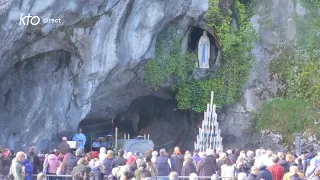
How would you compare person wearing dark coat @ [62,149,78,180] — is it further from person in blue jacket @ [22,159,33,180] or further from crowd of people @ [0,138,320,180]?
person in blue jacket @ [22,159,33,180]

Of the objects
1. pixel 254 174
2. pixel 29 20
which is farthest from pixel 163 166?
pixel 29 20

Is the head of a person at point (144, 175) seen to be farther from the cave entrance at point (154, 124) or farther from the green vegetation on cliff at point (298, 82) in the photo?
the cave entrance at point (154, 124)

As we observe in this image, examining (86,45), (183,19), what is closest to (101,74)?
(86,45)

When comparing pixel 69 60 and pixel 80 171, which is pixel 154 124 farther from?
pixel 80 171

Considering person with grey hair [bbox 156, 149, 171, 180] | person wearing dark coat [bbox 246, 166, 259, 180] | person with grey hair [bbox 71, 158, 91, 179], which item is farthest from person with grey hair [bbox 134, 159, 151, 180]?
person with grey hair [bbox 156, 149, 171, 180]

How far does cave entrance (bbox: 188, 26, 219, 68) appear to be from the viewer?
3353 centimetres

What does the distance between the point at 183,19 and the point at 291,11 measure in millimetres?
4482

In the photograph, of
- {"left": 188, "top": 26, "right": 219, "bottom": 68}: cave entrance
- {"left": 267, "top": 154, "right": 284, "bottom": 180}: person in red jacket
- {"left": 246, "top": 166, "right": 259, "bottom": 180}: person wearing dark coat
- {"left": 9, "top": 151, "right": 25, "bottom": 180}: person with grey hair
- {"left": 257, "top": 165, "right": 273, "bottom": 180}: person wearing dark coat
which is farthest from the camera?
{"left": 188, "top": 26, "right": 219, "bottom": 68}: cave entrance

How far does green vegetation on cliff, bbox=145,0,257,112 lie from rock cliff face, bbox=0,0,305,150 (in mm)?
1073

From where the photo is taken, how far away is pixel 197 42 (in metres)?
33.7

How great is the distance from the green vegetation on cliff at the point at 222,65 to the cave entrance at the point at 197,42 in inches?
23.9

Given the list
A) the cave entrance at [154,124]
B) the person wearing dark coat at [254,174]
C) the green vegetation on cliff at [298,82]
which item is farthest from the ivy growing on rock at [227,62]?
the person wearing dark coat at [254,174]

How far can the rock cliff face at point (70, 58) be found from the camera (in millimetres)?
27547

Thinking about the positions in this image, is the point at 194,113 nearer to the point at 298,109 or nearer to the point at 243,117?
the point at 243,117
